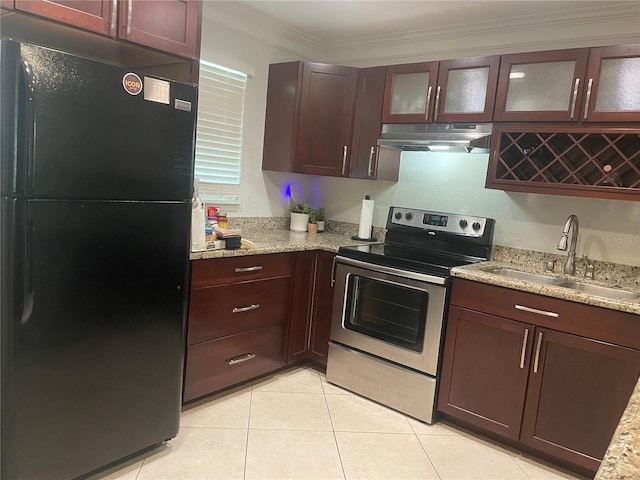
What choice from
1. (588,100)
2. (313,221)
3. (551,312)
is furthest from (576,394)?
(313,221)

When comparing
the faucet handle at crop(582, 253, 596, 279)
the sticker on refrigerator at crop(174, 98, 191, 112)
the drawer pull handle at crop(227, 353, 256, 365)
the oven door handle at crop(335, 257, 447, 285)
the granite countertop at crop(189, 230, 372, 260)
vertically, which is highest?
the sticker on refrigerator at crop(174, 98, 191, 112)

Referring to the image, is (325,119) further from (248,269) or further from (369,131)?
(248,269)

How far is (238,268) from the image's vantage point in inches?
104

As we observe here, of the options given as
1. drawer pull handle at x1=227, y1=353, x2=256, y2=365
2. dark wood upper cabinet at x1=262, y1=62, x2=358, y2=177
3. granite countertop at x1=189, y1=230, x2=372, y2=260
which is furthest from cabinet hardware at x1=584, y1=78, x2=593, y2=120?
drawer pull handle at x1=227, y1=353, x2=256, y2=365

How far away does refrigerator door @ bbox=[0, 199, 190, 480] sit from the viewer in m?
1.64

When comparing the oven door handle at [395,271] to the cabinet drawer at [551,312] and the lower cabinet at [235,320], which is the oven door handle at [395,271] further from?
the lower cabinet at [235,320]

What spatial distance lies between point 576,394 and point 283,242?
183cm

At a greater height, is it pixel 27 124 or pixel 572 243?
pixel 27 124

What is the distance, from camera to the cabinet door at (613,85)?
88.9 inches

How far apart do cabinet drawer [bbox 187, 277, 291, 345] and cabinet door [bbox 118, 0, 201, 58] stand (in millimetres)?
1235

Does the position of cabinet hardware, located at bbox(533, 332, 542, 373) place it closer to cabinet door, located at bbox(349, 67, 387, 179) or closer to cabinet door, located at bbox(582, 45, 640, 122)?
cabinet door, located at bbox(582, 45, 640, 122)

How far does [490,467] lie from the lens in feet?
7.52

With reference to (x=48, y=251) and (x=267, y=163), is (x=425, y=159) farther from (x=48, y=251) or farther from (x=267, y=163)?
(x=48, y=251)

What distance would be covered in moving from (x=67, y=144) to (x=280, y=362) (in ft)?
6.35
